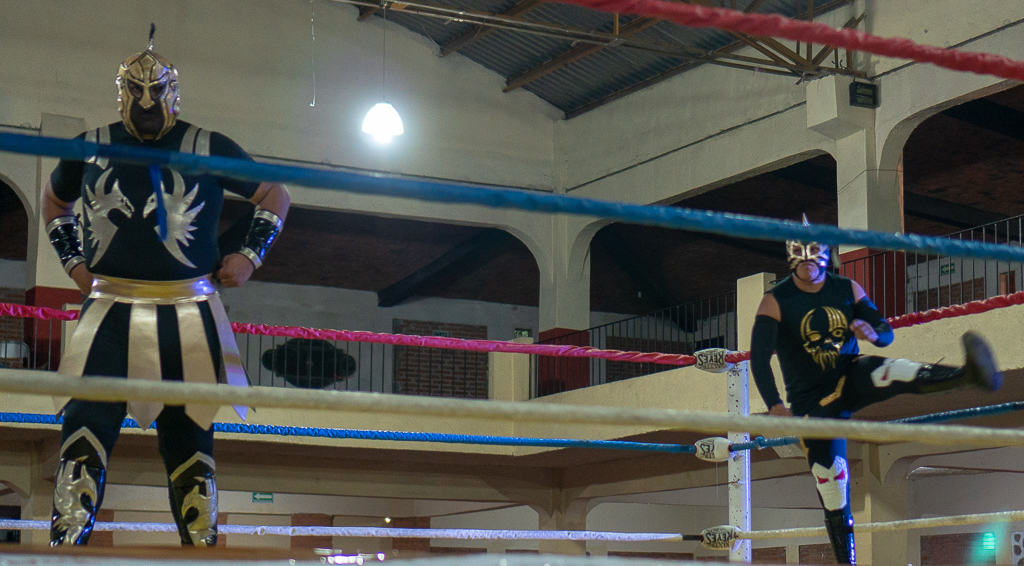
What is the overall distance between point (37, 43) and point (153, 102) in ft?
29.1

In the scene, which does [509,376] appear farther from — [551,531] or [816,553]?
[551,531]

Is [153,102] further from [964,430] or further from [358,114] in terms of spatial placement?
[358,114]

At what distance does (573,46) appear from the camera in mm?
11445

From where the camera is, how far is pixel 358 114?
12.0 metres

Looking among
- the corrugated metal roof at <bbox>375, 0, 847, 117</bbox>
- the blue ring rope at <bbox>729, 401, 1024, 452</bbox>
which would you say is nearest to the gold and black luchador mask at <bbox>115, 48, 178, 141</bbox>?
the blue ring rope at <bbox>729, 401, 1024, 452</bbox>

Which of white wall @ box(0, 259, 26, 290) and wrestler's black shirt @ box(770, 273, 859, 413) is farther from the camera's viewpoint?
white wall @ box(0, 259, 26, 290)

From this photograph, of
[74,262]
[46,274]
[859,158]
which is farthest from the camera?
[46,274]

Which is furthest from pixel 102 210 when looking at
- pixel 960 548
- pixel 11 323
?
pixel 960 548

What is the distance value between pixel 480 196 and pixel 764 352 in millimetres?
2086

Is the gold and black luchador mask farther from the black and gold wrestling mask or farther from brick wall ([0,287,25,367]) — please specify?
brick wall ([0,287,25,367])

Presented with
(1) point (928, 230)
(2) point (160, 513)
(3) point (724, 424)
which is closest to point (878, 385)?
(3) point (724, 424)

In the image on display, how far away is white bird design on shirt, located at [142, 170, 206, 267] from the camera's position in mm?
2715

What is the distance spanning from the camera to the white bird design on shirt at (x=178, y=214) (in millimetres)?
2715

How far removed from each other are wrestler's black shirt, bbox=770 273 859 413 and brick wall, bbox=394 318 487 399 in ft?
39.2
